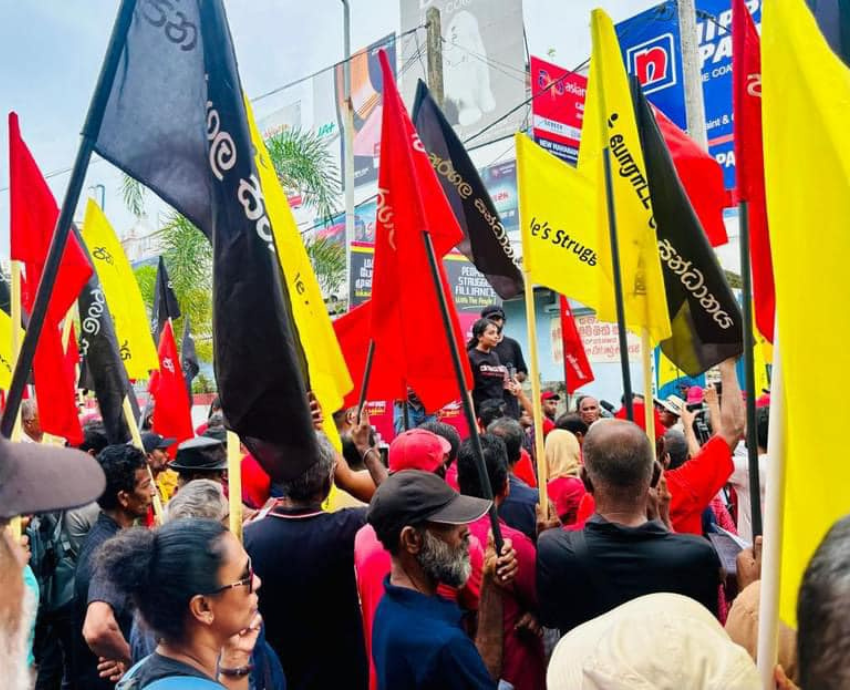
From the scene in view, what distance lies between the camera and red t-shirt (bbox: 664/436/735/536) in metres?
3.23

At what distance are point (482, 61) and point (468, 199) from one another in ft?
70.0

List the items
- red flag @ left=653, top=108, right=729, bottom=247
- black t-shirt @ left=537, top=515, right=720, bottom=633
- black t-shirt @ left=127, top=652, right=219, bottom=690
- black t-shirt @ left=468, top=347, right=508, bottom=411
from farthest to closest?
black t-shirt @ left=468, top=347, right=508, bottom=411, red flag @ left=653, top=108, right=729, bottom=247, black t-shirt @ left=537, top=515, right=720, bottom=633, black t-shirt @ left=127, top=652, right=219, bottom=690

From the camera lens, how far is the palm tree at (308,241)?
18.1m

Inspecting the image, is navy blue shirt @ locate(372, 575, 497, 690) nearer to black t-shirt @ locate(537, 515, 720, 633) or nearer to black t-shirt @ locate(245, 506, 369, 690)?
black t-shirt @ locate(537, 515, 720, 633)

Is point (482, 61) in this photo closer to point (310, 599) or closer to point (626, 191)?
point (626, 191)

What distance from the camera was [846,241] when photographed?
1490 mm

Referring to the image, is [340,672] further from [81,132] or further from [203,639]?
[81,132]

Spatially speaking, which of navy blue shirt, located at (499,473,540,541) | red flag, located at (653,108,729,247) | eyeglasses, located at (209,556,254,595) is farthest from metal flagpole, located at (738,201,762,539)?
red flag, located at (653,108,729,247)

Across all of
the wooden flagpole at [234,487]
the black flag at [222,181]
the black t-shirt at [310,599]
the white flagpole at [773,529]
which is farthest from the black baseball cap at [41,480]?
the black t-shirt at [310,599]

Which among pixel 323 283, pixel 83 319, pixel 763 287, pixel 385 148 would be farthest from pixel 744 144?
pixel 323 283

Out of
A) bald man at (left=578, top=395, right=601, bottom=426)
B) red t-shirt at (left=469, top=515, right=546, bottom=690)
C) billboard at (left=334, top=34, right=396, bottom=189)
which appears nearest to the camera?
red t-shirt at (left=469, top=515, right=546, bottom=690)

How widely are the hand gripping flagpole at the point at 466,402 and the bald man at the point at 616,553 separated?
0.25m

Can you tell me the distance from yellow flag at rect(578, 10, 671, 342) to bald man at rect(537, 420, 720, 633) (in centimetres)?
120

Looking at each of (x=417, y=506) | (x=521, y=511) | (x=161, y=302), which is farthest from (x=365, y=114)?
(x=417, y=506)
